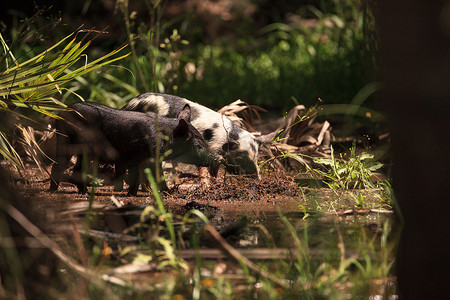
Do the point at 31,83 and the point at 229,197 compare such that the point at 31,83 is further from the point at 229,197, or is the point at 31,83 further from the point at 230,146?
the point at 230,146

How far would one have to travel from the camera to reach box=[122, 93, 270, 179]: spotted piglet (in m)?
5.55

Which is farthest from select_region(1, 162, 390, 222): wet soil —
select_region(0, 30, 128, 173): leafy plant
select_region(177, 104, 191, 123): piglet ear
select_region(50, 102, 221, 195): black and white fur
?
select_region(177, 104, 191, 123): piglet ear

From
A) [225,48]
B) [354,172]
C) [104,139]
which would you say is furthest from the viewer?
[225,48]

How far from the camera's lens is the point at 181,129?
5.11 meters

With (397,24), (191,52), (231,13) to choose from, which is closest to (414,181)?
(397,24)

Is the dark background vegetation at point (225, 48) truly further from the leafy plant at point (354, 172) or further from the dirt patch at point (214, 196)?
the leafy plant at point (354, 172)

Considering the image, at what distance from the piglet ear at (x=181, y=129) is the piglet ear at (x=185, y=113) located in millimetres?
175

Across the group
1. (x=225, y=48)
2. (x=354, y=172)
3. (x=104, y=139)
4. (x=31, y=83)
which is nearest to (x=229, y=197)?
(x=354, y=172)

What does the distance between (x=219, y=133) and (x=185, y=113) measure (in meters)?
0.50

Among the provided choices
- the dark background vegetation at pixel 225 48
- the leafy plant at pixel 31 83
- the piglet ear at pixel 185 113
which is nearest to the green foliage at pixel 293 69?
the dark background vegetation at pixel 225 48

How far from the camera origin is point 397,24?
6.55 ft

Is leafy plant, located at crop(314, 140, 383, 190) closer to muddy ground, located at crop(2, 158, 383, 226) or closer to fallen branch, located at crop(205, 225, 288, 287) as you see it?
muddy ground, located at crop(2, 158, 383, 226)

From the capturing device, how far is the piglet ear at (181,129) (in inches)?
198

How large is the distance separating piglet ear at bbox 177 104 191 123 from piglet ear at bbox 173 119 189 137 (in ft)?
0.57
